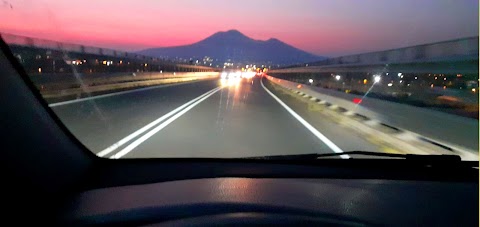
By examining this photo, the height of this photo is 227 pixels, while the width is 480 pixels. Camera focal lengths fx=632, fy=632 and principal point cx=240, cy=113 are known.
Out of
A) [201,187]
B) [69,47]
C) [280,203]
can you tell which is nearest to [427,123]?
[201,187]

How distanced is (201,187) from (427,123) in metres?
8.91

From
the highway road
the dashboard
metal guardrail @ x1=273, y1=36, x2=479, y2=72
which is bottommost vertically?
the highway road

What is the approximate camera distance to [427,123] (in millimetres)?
12562

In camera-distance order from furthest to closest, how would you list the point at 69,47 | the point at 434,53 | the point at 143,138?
the point at 69,47 < the point at 434,53 < the point at 143,138

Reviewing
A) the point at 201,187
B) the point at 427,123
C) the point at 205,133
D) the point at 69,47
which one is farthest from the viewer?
the point at 69,47

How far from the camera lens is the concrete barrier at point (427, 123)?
34.8ft

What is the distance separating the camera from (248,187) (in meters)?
4.56

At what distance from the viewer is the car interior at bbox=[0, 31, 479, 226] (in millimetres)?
3787

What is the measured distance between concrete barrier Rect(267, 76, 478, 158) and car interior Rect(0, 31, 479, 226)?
554 centimetres

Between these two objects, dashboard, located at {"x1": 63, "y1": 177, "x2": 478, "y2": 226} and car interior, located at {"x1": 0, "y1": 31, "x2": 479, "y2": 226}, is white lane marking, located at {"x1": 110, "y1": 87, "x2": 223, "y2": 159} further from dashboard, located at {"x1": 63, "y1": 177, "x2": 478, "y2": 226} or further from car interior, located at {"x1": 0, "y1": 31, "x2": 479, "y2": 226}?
dashboard, located at {"x1": 63, "y1": 177, "x2": 478, "y2": 226}

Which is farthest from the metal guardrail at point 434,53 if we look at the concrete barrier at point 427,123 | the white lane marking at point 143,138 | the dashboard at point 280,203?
the dashboard at point 280,203

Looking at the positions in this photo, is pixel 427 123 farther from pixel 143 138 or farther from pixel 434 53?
pixel 143 138

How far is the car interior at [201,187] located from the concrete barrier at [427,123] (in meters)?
Result: 5.54

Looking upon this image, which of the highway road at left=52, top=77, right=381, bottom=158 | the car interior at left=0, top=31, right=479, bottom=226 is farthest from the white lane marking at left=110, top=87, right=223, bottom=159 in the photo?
the car interior at left=0, top=31, right=479, bottom=226
